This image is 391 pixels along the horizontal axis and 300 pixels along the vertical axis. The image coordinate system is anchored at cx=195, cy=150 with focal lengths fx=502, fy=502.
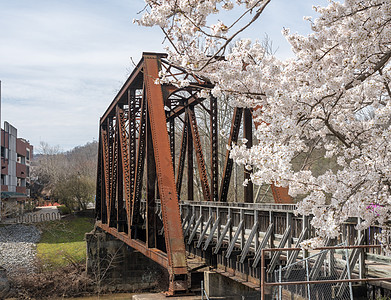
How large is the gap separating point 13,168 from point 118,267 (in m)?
41.1

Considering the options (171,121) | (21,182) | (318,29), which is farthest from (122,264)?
(21,182)

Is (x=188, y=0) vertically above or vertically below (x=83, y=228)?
above

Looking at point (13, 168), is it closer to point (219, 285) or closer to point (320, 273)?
point (219, 285)

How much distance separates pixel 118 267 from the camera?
32.0 meters

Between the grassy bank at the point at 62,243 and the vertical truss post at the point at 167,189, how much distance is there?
2254 centimetres

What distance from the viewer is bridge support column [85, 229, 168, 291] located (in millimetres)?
31828

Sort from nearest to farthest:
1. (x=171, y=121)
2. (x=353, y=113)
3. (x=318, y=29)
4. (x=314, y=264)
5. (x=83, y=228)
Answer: (x=318, y=29) < (x=353, y=113) < (x=314, y=264) < (x=171, y=121) < (x=83, y=228)

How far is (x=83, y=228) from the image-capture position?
4891 cm

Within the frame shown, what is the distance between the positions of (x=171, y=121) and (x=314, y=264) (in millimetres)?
17677

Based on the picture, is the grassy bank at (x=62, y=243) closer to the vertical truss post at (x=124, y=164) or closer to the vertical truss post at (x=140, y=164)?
the vertical truss post at (x=124, y=164)

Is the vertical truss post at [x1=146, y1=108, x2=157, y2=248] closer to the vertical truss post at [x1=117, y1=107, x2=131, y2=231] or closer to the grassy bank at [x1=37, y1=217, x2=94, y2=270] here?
the vertical truss post at [x1=117, y1=107, x2=131, y2=231]

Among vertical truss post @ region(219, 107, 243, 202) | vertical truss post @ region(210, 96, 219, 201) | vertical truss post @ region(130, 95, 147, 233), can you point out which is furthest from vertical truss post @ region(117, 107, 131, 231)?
vertical truss post @ region(219, 107, 243, 202)

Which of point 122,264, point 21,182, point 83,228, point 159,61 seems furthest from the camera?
point 21,182

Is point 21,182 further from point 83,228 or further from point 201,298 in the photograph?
point 201,298
